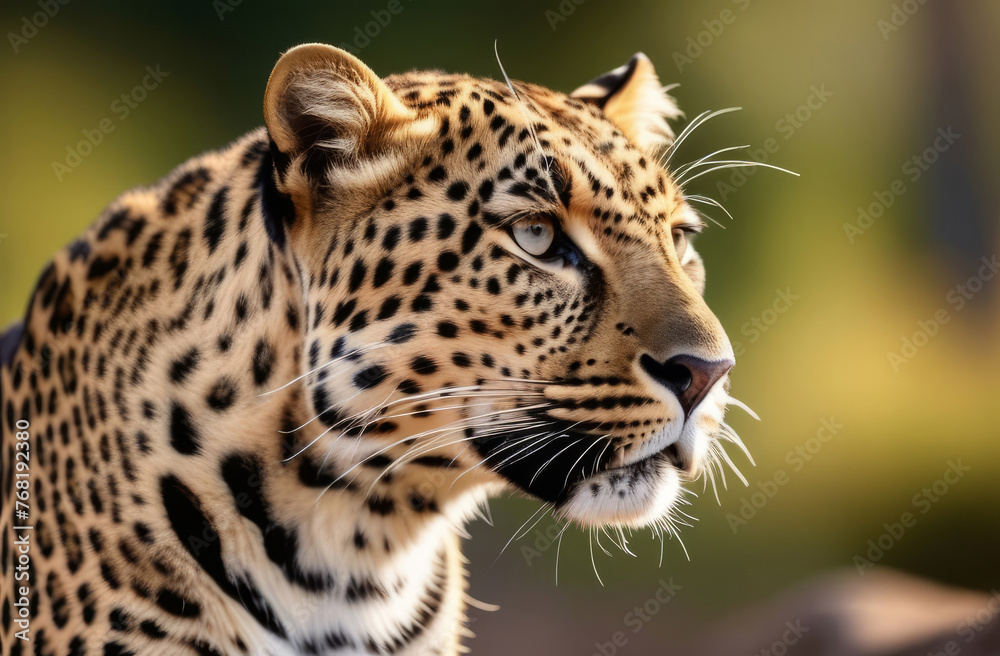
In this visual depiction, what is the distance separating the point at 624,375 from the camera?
2.07 m

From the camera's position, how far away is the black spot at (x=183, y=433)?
7.52ft

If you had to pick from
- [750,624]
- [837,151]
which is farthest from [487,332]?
[837,151]

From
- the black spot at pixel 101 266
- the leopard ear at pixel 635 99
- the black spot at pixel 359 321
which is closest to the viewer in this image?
the black spot at pixel 359 321

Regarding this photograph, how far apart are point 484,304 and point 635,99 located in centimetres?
133

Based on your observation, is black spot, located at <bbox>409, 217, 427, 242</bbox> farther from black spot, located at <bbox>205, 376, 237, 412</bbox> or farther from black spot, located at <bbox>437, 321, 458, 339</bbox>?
black spot, located at <bbox>205, 376, 237, 412</bbox>

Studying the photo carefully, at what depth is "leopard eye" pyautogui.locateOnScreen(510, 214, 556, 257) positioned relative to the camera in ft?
7.22

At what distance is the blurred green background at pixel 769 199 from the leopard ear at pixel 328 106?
148 inches

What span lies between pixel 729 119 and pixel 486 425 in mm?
5262

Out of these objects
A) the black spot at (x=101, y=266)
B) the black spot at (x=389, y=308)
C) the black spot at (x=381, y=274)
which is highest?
the black spot at (x=381, y=274)

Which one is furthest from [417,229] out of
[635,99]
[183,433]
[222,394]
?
[635,99]

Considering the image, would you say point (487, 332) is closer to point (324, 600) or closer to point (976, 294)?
point (324, 600)

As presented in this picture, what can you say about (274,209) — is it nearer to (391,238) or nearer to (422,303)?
(391,238)

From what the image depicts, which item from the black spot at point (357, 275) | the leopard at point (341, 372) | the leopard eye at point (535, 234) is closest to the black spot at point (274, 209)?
the leopard at point (341, 372)

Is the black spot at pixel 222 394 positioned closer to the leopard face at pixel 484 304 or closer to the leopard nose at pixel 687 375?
the leopard face at pixel 484 304
